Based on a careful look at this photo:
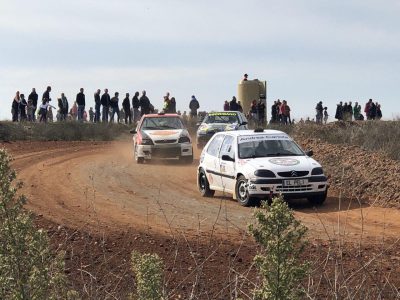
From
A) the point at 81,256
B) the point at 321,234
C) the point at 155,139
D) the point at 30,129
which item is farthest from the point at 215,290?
the point at 30,129

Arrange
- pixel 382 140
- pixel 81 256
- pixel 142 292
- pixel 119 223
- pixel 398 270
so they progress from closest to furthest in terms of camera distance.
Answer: pixel 142 292 → pixel 398 270 → pixel 81 256 → pixel 119 223 → pixel 382 140

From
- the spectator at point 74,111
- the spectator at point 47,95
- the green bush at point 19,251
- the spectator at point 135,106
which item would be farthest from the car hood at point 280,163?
the spectator at point 74,111

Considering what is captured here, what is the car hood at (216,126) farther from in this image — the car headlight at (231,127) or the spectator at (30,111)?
the spectator at (30,111)

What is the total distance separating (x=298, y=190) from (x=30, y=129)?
21.9 meters

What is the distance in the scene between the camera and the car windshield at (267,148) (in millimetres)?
14594

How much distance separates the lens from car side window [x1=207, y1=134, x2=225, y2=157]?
1587 centimetres

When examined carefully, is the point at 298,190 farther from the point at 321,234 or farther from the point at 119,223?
the point at 119,223

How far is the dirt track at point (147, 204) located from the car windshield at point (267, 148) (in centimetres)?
114

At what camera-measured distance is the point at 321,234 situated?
1088cm

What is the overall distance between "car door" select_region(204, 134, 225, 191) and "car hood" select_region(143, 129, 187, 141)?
6.52 metres

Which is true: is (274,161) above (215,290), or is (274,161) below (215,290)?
above

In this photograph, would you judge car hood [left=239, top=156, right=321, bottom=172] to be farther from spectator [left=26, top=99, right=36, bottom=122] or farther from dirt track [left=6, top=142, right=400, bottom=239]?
spectator [left=26, top=99, right=36, bottom=122]

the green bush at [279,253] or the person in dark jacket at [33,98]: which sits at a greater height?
the person in dark jacket at [33,98]

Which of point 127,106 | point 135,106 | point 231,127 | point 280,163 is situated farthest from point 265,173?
point 135,106
